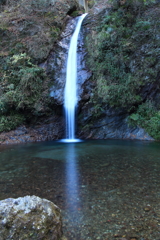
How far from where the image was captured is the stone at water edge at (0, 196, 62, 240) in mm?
1712

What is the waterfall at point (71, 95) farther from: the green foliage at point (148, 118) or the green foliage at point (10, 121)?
the green foliage at point (148, 118)

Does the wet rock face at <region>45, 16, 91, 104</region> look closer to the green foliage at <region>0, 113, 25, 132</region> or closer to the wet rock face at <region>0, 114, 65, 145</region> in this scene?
the wet rock face at <region>0, 114, 65, 145</region>

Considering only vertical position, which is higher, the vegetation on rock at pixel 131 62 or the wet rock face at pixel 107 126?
the vegetation on rock at pixel 131 62

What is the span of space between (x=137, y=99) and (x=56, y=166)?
7921mm

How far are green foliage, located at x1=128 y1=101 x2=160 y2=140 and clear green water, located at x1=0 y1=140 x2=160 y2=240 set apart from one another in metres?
5.53

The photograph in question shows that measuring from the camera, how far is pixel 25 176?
4312mm

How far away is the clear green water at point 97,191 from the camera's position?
7.55 ft

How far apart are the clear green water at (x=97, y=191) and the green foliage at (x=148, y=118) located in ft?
18.1

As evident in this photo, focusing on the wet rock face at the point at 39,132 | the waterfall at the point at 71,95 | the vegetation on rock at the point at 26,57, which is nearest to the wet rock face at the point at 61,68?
the waterfall at the point at 71,95

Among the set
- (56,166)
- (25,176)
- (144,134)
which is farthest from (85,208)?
(144,134)

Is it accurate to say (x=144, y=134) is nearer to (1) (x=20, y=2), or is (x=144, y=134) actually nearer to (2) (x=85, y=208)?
(2) (x=85, y=208)

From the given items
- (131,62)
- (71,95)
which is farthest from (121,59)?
(71,95)

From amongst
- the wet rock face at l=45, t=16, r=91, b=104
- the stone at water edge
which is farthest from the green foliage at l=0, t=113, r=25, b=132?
the stone at water edge

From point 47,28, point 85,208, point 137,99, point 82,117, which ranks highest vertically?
point 47,28
